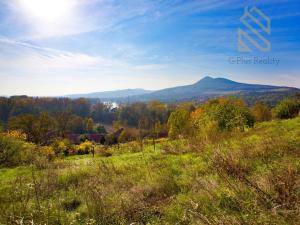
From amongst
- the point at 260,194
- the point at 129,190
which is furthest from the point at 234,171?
the point at 129,190

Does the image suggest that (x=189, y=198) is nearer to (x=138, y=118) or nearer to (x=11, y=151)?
(x=11, y=151)

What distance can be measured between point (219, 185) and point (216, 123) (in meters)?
20.2

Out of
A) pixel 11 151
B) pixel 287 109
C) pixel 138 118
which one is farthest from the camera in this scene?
pixel 138 118

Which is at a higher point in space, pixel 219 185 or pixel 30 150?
pixel 219 185

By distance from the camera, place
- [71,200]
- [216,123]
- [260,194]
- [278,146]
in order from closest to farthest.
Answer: [260,194]
[71,200]
[278,146]
[216,123]

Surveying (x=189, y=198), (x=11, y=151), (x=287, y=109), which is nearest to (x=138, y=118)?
(x=287, y=109)

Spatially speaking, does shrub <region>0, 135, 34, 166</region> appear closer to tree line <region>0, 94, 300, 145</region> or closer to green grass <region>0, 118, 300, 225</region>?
tree line <region>0, 94, 300, 145</region>

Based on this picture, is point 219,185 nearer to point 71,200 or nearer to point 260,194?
point 260,194

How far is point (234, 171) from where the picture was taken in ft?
16.6

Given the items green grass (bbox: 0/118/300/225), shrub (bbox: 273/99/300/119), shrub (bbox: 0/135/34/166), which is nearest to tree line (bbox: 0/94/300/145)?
shrub (bbox: 273/99/300/119)

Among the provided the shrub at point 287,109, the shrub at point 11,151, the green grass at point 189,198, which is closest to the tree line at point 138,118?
the shrub at point 287,109

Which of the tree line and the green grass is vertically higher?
the green grass

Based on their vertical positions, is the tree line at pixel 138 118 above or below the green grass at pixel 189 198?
below

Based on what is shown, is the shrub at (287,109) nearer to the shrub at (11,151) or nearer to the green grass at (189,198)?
the green grass at (189,198)
